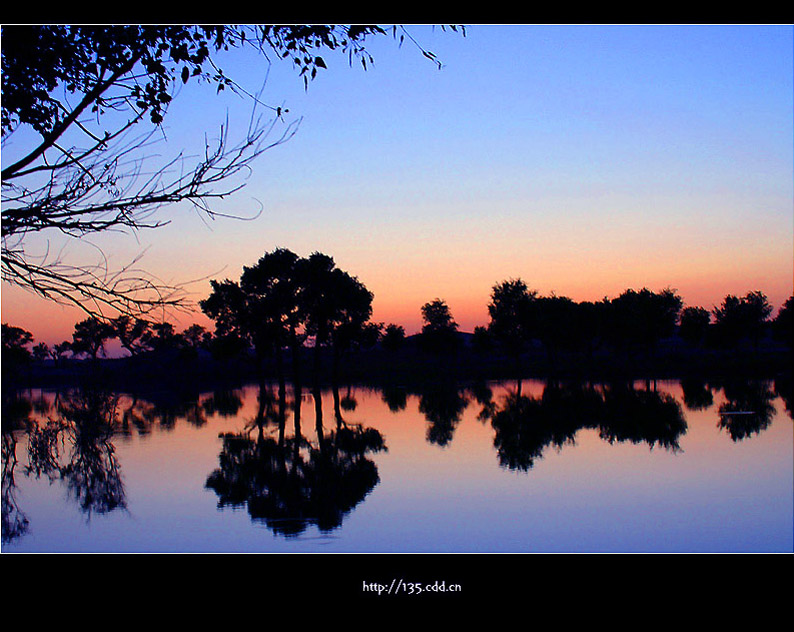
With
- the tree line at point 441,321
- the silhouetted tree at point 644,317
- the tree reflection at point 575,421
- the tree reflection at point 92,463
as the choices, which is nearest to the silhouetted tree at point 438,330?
the tree line at point 441,321

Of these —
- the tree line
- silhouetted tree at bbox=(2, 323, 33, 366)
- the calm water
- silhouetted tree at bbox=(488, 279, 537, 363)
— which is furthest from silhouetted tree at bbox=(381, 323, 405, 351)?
silhouetted tree at bbox=(2, 323, 33, 366)

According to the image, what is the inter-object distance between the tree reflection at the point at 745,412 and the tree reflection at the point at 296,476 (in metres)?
8.40

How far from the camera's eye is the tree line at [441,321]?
32.5m

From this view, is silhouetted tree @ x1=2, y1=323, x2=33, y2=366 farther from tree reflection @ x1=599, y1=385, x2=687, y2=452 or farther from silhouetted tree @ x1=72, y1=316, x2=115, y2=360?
tree reflection @ x1=599, y1=385, x2=687, y2=452

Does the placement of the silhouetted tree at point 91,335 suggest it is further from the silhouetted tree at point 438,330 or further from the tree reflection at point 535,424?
the silhouetted tree at point 438,330

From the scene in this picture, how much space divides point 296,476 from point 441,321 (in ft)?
130

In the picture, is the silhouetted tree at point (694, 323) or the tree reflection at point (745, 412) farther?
the silhouetted tree at point (694, 323)

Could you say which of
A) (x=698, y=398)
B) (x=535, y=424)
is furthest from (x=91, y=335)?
(x=698, y=398)

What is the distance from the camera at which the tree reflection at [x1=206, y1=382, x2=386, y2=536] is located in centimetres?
862

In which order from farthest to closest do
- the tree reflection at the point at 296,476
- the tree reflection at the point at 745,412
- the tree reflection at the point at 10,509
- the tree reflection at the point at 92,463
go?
1. the tree reflection at the point at 745,412
2. the tree reflection at the point at 92,463
3. the tree reflection at the point at 296,476
4. the tree reflection at the point at 10,509

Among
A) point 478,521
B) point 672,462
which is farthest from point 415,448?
point 478,521
